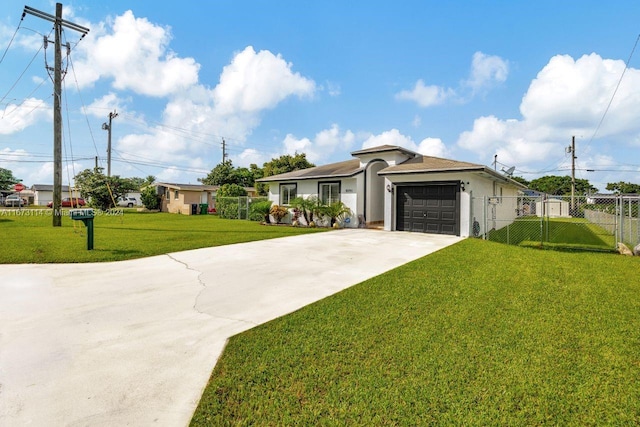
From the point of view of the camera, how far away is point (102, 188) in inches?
1169

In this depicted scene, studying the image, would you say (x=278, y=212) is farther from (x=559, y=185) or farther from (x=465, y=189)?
(x=559, y=185)

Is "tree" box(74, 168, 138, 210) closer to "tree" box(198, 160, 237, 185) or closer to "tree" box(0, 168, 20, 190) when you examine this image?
"tree" box(198, 160, 237, 185)

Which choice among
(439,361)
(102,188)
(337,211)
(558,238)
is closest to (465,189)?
(558,238)

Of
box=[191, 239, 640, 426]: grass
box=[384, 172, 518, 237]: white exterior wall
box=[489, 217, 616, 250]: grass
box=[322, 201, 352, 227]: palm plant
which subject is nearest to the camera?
box=[191, 239, 640, 426]: grass

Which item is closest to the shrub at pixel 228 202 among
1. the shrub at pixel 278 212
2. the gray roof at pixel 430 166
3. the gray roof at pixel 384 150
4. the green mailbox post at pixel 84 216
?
the shrub at pixel 278 212

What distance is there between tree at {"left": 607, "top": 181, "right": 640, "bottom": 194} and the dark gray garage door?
5422 cm

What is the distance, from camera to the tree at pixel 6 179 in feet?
182

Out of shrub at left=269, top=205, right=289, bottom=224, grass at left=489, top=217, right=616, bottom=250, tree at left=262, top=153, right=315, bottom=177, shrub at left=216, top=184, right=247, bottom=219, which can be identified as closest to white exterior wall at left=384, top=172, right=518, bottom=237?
grass at left=489, top=217, right=616, bottom=250

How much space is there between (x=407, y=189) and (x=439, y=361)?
11.8 m

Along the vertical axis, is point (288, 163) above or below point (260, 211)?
above

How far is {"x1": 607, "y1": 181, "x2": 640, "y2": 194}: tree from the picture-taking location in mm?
49188

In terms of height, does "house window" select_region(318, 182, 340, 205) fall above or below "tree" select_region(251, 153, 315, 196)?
below

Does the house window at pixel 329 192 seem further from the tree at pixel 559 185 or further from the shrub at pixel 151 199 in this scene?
the tree at pixel 559 185

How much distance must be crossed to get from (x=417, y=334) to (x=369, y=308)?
35.7 inches
